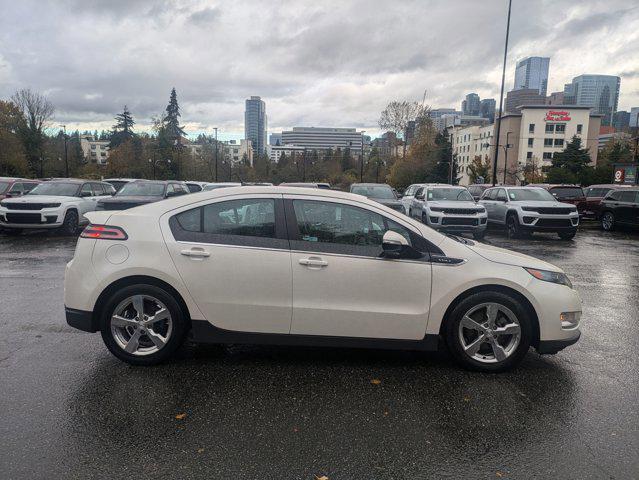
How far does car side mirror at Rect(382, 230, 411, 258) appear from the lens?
407 cm

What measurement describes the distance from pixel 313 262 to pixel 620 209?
18470 mm

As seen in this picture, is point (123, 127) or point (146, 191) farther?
point (123, 127)

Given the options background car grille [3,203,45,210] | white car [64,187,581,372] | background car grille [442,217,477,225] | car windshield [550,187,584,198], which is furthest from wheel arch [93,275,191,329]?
car windshield [550,187,584,198]

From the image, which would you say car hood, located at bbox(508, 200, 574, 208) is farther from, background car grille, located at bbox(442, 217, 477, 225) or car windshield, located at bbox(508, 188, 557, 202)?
background car grille, located at bbox(442, 217, 477, 225)

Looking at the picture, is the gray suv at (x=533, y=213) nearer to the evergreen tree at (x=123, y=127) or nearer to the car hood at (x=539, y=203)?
the car hood at (x=539, y=203)

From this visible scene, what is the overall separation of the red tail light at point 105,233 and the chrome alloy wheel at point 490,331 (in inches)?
125

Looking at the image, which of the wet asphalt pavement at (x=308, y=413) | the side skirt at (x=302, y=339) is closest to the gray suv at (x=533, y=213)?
the wet asphalt pavement at (x=308, y=413)

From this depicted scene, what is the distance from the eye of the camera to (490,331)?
166 inches

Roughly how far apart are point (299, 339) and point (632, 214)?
60.2ft

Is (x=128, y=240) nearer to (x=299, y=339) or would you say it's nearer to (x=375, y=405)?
(x=299, y=339)

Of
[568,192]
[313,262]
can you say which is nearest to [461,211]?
[568,192]

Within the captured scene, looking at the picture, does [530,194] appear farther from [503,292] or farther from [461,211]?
[503,292]

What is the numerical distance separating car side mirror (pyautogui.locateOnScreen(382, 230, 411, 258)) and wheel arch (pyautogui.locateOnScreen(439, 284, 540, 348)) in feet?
2.16

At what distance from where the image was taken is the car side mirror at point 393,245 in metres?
4.07
